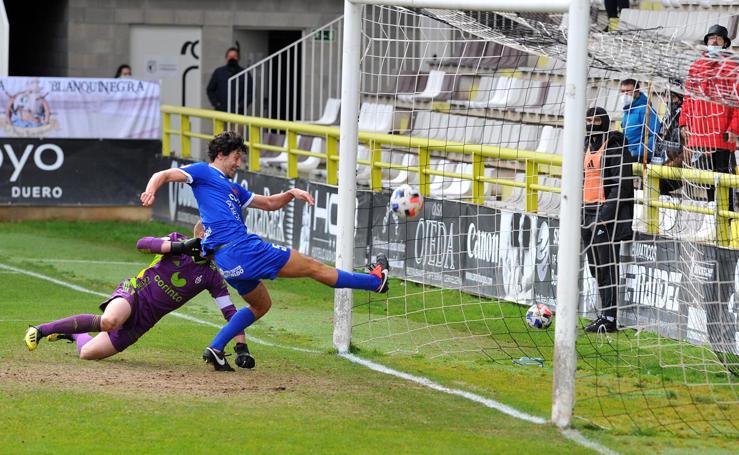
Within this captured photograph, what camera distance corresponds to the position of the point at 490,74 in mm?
18219

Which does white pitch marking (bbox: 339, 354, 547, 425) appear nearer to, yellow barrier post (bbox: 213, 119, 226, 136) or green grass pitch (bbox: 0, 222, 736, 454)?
green grass pitch (bbox: 0, 222, 736, 454)

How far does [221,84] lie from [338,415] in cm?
1614

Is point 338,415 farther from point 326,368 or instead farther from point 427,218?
point 427,218

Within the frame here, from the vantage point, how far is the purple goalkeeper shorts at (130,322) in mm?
10211

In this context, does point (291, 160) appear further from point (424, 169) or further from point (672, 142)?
point (672, 142)

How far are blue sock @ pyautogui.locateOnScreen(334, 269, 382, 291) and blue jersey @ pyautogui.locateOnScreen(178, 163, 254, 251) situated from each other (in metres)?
0.82

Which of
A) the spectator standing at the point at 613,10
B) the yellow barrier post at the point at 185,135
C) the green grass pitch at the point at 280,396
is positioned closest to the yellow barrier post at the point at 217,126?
the yellow barrier post at the point at 185,135

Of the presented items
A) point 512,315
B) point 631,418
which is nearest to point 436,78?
point 512,315

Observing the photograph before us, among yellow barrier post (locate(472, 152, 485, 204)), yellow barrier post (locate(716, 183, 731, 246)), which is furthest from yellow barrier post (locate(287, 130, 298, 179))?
yellow barrier post (locate(716, 183, 731, 246))

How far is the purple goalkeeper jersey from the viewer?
33.6 feet

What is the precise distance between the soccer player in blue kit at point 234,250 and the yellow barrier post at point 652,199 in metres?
3.13

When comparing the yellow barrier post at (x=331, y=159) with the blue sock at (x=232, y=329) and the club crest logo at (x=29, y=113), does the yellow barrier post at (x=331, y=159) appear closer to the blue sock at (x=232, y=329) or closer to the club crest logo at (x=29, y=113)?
the club crest logo at (x=29, y=113)

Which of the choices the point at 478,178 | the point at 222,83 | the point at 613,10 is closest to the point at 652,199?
the point at 613,10

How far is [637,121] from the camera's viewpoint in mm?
12547
